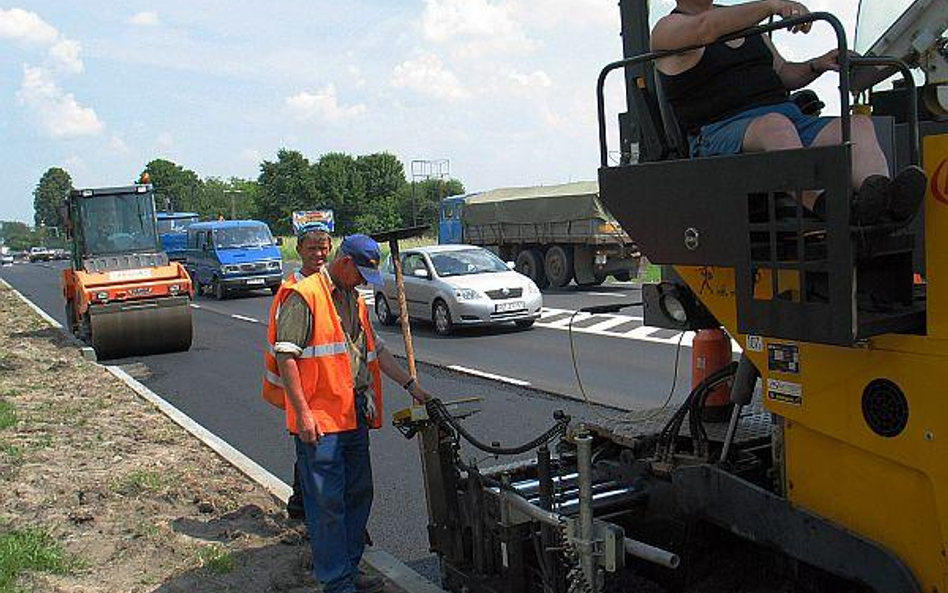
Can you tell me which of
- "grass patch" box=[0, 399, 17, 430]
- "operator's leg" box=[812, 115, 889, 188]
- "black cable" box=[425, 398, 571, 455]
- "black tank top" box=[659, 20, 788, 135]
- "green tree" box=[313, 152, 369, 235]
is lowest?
"grass patch" box=[0, 399, 17, 430]

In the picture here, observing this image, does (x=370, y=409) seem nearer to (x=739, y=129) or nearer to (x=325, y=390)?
(x=325, y=390)

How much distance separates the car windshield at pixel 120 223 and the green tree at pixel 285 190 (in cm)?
8037

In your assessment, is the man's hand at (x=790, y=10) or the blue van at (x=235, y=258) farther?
the blue van at (x=235, y=258)

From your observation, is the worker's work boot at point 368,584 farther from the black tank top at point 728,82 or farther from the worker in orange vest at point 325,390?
the black tank top at point 728,82

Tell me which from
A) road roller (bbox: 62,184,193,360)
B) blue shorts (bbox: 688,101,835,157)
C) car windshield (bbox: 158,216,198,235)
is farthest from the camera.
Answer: car windshield (bbox: 158,216,198,235)

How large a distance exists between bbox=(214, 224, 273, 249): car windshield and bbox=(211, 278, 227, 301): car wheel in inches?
41.5

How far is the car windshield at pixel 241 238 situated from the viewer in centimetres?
2773

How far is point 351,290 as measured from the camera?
5012 mm

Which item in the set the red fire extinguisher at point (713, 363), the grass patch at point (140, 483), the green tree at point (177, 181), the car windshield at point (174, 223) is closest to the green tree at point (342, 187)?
the green tree at point (177, 181)

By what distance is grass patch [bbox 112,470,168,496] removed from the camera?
22.2 ft

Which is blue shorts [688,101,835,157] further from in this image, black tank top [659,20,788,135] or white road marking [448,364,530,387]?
white road marking [448,364,530,387]

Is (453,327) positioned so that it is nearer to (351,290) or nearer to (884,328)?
(351,290)

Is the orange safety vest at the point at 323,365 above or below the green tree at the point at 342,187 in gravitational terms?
below

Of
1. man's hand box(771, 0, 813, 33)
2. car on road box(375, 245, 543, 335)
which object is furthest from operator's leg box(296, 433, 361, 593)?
car on road box(375, 245, 543, 335)
